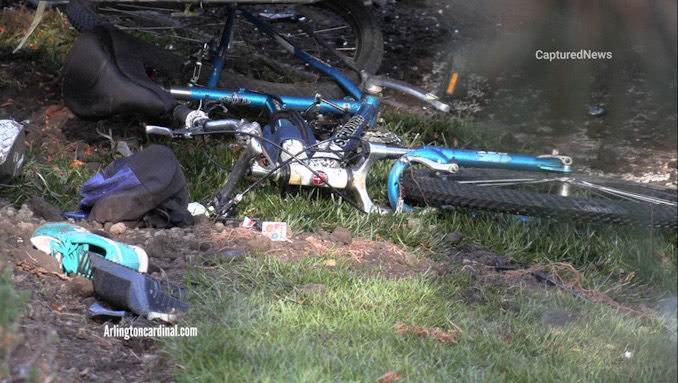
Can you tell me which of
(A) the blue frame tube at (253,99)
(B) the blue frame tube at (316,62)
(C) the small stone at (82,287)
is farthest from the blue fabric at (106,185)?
(B) the blue frame tube at (316,62)

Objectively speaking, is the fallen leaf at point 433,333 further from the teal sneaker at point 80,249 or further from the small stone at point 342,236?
the teal sneaker at point 80,249

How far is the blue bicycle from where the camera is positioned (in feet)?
12.2

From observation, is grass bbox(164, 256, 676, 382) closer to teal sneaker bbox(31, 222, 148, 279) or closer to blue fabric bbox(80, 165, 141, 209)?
teal sneaker bbox(31, 222, 148, 279)

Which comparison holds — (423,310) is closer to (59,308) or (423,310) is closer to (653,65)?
(59,308)

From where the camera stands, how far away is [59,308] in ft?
9.28

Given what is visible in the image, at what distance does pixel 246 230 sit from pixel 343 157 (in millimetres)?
752

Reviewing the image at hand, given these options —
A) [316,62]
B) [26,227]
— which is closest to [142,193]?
[26,227]

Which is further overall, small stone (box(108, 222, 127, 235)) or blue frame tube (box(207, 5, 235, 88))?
blue frame tube (box(207, 5, 235, 88))

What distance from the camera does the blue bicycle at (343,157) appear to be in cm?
373

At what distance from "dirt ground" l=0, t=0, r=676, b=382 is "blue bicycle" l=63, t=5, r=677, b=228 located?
12.0 inches

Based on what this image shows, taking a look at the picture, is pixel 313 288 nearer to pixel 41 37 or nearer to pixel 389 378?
pixel 389 378

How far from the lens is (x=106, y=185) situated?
359 cm

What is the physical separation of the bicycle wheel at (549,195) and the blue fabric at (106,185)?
1324 millimetres

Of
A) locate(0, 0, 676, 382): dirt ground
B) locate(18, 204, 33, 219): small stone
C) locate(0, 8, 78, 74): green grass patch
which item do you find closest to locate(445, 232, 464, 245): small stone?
locate(0, 0, 676, 382): dirt ground
